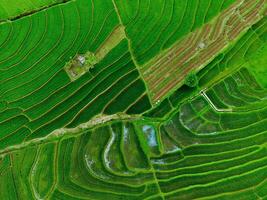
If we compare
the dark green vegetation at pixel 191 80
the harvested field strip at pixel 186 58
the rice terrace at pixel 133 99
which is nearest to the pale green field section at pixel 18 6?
the rice terrace at pixel 133 99

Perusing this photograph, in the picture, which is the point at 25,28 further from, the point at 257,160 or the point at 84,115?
the point at 257,160

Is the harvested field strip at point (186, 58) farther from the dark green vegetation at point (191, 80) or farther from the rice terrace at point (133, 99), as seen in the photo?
the dark green vegetation at point (191, 80)

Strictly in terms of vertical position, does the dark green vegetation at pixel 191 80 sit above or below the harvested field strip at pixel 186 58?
below

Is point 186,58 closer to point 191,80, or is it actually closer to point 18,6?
point 191,80

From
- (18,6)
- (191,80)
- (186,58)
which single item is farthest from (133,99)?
(18,6)

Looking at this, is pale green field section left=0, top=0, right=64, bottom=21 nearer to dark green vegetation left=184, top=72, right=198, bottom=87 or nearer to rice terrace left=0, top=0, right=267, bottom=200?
rice terrace left=0, top=0, right=267, bottom=200

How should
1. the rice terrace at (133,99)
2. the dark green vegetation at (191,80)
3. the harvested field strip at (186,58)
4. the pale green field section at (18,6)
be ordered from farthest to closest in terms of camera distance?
the pale green field section at (18,6)
the harvested field strip at (186,58)
the dark green vegetation at (191,80)
the rice terrace at (133,99)

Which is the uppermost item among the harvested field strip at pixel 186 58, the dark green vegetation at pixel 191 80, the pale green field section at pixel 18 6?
the pale green field section at pixel 18 6

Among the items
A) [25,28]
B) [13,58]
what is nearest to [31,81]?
[13,58]
